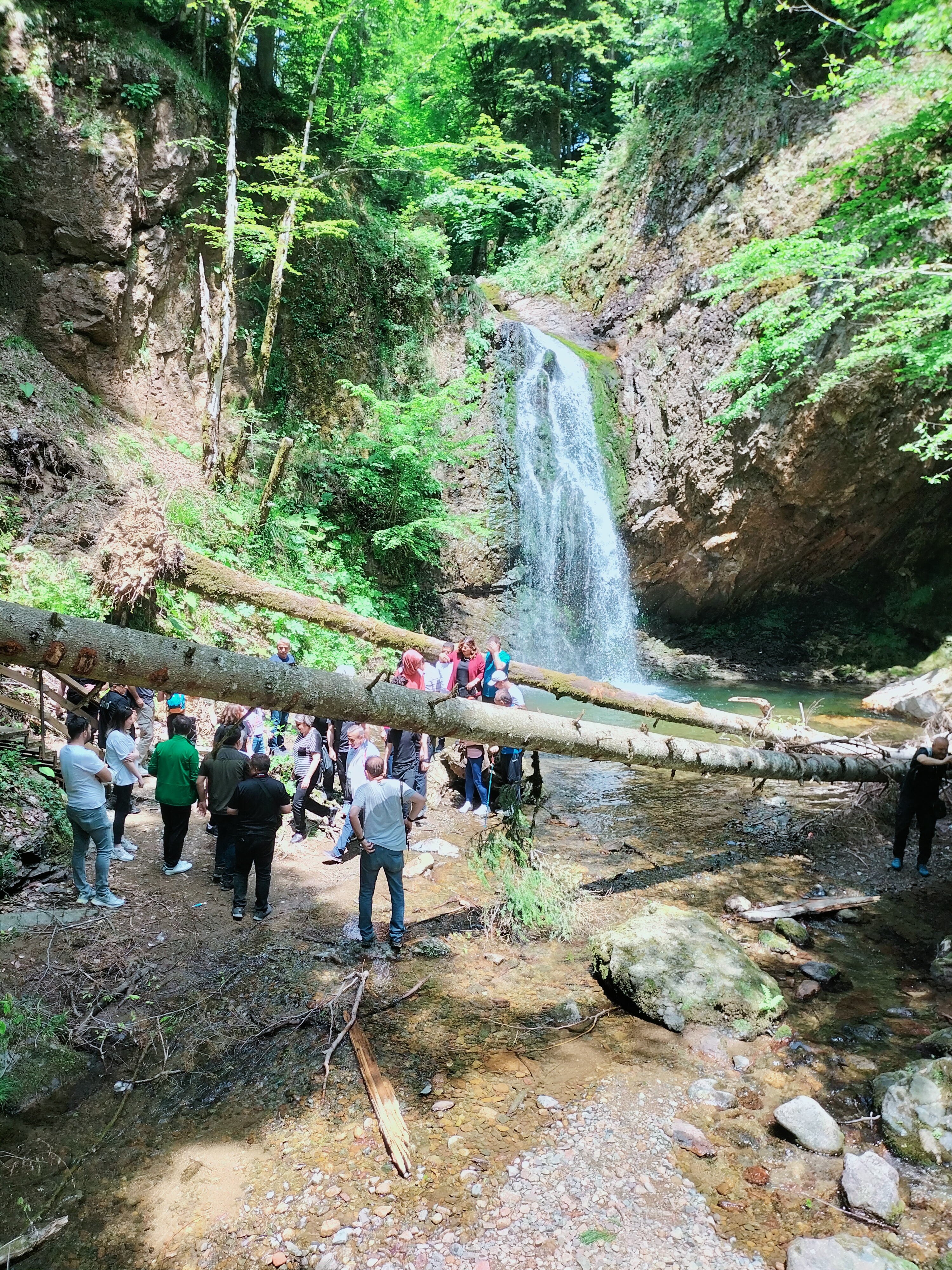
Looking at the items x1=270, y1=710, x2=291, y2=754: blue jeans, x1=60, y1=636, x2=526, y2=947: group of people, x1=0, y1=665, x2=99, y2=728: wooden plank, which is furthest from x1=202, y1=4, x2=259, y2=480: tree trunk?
x1=0, y1=665, x2=99, y2=728: wooden plank

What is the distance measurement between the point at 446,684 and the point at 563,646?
8486 mm

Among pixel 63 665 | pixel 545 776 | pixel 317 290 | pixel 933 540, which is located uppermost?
pixel 317 290

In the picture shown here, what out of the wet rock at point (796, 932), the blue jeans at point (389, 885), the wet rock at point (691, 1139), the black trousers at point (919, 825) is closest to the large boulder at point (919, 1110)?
the wet rock at point (691, 1139)

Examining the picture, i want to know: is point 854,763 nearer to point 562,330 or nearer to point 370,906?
point 370,906

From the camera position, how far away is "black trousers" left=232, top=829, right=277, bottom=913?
5305mm

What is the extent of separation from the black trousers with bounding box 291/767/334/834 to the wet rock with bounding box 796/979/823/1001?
493cm

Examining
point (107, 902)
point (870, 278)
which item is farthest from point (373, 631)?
point (870, 278)

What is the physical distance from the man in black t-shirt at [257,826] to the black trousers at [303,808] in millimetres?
1650

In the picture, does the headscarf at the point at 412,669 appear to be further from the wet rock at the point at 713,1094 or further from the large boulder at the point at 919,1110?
the large boulder at the point at 919,1110

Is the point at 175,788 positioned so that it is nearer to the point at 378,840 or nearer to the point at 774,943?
the point at 378,840

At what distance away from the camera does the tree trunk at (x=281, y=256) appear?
488 inches

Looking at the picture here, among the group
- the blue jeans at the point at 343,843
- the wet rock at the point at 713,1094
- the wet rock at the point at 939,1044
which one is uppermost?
the wet rock at the point at 939,1044

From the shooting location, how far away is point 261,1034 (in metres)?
4.04

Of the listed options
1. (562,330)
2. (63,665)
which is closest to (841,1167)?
(63,665)
